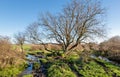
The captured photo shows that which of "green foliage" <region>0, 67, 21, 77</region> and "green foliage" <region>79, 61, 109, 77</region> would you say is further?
"green foliage" <region>79, 61, 109, 77</region>

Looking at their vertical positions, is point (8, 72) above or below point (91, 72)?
above

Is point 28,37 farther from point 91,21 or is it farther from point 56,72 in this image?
point 56,72

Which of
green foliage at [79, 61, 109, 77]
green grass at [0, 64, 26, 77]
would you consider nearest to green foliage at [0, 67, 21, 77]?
green grass at [0, 64, 26, 77]

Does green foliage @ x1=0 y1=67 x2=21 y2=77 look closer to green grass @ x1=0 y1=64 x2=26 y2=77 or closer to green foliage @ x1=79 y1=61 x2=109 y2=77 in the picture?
green grass @ x1=0 y1=64 x2=26 y2=77

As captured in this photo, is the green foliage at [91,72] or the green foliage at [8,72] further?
the green foliage at [91,72]

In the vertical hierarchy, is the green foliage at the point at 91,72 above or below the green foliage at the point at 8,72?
below

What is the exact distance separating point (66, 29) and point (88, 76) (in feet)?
61.8

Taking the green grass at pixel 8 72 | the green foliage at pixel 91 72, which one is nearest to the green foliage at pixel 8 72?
the green grass at pixel 8 72

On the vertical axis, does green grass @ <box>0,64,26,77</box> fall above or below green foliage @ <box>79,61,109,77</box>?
above

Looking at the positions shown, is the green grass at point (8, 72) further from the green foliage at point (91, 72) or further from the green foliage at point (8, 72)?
the green foliage at point (91, 72)

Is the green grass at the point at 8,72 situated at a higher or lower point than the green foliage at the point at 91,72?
higher

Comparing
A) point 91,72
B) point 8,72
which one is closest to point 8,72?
point 8,72

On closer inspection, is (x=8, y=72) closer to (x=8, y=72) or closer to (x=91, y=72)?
(x=8, y=72)

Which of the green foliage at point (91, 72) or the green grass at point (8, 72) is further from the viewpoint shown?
the green foliage at point (91, 72)
